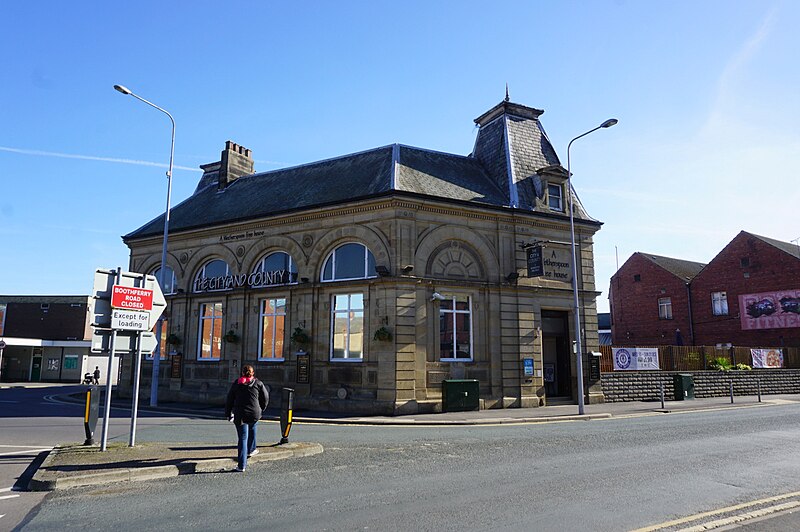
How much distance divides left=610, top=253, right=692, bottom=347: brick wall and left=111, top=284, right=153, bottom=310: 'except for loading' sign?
4208 centimetres

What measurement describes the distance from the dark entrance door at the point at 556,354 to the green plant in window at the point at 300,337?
33.8 feet

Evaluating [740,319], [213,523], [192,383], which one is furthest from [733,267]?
[213,523]

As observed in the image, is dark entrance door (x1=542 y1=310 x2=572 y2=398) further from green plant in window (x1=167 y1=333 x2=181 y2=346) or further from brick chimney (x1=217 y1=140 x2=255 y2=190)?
brick chimney (x1=217 y1=140 x2=255 y2=190)

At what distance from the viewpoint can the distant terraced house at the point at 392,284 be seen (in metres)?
20.7

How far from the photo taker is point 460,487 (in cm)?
808

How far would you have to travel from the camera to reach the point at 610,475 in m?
8.90

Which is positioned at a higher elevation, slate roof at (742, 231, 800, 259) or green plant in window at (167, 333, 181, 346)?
slate roof at (742, 231, 800, 259)

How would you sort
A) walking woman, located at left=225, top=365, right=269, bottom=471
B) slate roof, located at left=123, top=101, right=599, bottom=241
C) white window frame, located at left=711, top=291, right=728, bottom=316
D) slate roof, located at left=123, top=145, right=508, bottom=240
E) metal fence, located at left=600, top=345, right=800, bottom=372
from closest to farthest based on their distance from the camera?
1. walking woman, located at left=225, top=365, right=269, bottom=471
2. slate roof, located at left=123, top=145, right=508, bottom=240
3. slate roof, located at left=123, top=101, right=599, bottom=241
4. metal fence, located at left=600, top=345, right=800, bottom=372
5. white window frame, located at left=711, top=291, right=728, bottom=316

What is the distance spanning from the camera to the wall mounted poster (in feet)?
83.3

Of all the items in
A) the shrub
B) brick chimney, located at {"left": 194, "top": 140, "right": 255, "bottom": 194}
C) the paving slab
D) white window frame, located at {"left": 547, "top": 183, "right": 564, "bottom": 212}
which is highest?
brick chimney, located at {"left": 194, "top": 140, "right": 255, "bottom": 194}

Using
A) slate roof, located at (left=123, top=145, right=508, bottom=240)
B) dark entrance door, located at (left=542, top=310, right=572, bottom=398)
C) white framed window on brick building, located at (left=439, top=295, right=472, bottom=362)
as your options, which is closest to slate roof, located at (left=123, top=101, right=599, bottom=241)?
slate roof, located at (left=123, top=145, right=508, bottom=240)

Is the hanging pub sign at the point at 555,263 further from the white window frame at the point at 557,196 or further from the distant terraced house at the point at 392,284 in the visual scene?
the white window frame at the point at 557,196

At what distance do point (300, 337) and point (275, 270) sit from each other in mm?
3742

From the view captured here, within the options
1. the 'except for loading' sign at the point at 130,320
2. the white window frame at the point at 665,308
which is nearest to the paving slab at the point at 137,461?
the 'except for loading' sign at the point at 130,320
